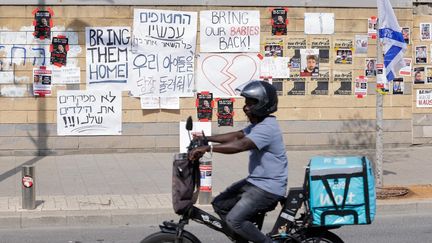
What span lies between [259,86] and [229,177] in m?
6.49

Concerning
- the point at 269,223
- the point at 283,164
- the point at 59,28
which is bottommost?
the point at 269,223

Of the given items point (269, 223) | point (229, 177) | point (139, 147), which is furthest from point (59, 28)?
point (269, 223)

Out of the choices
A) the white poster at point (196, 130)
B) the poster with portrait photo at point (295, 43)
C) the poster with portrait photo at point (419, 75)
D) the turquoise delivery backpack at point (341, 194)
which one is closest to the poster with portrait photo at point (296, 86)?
the poster with portrait photo at point (295, 43)

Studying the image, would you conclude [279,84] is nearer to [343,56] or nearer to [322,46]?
[322,46]

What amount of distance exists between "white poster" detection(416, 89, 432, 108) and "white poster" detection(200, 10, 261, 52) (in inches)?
145

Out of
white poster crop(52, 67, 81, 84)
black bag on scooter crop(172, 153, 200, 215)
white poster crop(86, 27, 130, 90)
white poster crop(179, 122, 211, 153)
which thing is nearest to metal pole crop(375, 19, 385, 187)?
white poster crop(179, 122, 211, 153)

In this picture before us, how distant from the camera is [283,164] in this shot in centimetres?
531

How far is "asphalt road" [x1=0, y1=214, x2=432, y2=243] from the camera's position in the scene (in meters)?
7.97

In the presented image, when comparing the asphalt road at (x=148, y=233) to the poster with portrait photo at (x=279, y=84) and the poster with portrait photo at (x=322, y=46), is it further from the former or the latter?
the poster with portrait photo at (x=322, y=46)

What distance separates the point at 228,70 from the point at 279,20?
1.48 m

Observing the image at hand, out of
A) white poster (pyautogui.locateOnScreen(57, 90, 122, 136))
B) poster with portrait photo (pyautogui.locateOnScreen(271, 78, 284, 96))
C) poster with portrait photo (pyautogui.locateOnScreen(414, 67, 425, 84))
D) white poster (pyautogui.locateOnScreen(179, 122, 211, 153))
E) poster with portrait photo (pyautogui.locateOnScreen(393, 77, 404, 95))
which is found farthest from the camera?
poster with portrait photo (pyautogui.locateOnScreen(414, 67, 425, 84))

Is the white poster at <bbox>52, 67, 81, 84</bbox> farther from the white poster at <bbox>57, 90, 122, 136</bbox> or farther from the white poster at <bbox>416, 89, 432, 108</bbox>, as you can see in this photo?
the white poster at <bbox>416, 89, 432, 108</bbox>

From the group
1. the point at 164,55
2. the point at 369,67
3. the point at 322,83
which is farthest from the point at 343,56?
the point at 164,55

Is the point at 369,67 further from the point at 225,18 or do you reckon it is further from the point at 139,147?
the point at 139,147
